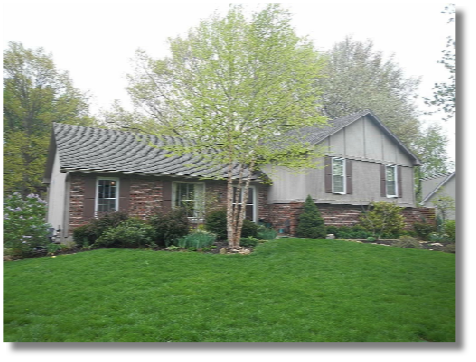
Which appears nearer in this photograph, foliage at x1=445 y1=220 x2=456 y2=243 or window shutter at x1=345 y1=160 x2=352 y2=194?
foliage at x1=445 y1=220 x2=456 y2=243

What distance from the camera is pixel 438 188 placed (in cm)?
476

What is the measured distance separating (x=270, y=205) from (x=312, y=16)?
4954mm

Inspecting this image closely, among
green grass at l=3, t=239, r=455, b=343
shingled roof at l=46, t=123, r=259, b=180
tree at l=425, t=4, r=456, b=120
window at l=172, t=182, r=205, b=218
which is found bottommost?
green grass at l=3, t=239, r=455, b=343

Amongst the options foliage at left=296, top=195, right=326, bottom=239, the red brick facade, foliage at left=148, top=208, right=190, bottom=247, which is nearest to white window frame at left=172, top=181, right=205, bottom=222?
the red brick facade

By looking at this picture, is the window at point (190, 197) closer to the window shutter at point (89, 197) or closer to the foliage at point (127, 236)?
the foliage at point (127, 236)

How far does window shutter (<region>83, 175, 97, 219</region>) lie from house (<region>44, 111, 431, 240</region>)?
21 millimetres

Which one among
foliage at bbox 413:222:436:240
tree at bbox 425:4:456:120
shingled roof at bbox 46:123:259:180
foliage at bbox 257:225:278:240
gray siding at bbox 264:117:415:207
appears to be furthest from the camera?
shingled roof at bbox 46:123:259:180

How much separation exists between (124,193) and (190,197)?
1649mm

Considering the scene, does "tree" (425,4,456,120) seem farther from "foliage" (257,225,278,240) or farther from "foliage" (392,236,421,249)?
"foliage" (257,225,278,240)

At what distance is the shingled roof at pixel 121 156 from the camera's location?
25.8 ft

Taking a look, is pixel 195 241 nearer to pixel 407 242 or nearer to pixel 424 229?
pixel 407 242

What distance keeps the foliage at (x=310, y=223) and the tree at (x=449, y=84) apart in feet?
10.8

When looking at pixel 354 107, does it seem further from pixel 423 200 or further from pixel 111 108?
pixel 111 108

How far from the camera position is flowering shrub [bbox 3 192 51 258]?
19.6 feet
